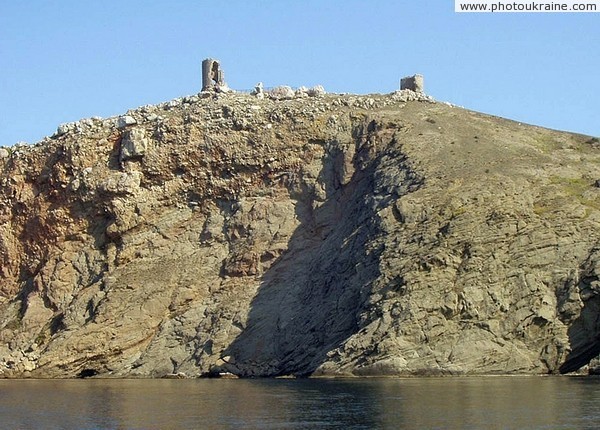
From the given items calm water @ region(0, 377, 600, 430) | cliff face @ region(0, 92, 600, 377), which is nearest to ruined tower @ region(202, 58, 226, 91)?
cliff face @ region(0, 92, 600, 377)

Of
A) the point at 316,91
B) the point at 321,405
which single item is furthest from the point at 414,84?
the point at 321,405

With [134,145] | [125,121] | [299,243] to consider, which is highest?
[125,121]

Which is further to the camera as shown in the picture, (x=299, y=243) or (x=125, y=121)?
(x=125, y=121)

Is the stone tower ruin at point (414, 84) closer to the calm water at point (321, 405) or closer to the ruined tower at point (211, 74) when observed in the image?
the ruined tower at point (211, 74)

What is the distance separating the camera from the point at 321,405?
186 feet

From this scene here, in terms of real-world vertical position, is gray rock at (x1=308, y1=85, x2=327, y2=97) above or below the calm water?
above

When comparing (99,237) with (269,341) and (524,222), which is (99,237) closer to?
(269,341)

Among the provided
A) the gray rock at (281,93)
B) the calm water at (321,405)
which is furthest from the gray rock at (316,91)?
the calm water at (321,405)

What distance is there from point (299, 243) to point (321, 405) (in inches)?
1309

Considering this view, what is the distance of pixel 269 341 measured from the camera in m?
81.8

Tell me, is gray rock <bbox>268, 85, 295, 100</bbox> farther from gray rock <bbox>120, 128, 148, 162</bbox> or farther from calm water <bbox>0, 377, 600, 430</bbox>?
calm water <bbox>0, 377, 600, 430</bbox>

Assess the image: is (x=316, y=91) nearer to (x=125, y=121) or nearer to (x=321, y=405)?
(x=125, y=121)

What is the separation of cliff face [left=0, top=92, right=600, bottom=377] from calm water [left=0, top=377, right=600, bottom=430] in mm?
4971

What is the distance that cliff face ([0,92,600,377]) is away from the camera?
237ft
